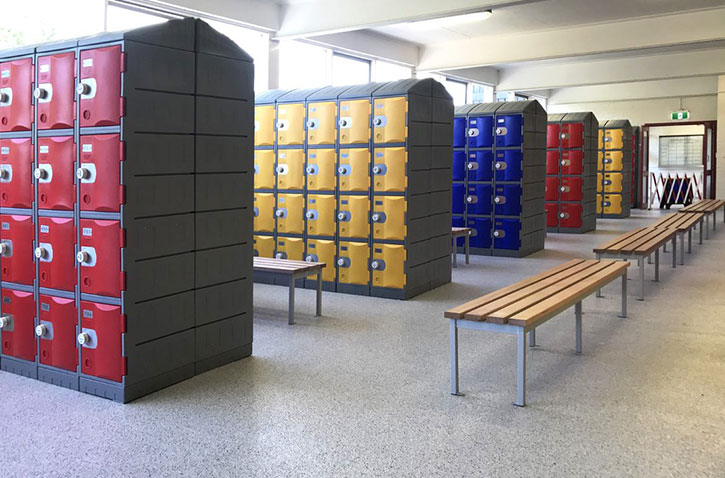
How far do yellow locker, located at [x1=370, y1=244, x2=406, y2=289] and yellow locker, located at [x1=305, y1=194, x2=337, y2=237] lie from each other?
2.09 ft

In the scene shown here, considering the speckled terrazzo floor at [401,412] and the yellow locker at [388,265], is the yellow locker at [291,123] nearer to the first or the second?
the yellow locker at [388,265]

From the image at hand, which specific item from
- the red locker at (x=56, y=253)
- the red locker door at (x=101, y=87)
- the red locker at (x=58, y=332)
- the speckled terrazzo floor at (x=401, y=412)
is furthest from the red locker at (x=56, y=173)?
the speckled terrazzo floor at (x=401, y=412)

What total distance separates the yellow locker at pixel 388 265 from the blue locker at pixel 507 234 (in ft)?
12.7

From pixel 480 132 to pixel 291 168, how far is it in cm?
386

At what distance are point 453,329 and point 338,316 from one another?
2.49 metres

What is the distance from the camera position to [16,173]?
15.3 feet

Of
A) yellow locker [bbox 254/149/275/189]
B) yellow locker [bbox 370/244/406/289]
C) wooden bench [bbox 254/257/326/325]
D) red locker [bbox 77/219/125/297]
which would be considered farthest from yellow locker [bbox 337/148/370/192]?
red locker [bbox 77/219/125/297]

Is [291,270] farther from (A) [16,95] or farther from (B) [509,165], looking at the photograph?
(B) [509,165]

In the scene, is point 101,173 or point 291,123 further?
point 291,123

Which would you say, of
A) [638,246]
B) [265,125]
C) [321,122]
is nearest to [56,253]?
[321,122]

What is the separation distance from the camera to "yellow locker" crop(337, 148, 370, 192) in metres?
7.62

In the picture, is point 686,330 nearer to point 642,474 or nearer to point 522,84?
point 642,474

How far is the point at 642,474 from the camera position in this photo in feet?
10.6

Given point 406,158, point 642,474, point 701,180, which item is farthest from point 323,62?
point 701,180
